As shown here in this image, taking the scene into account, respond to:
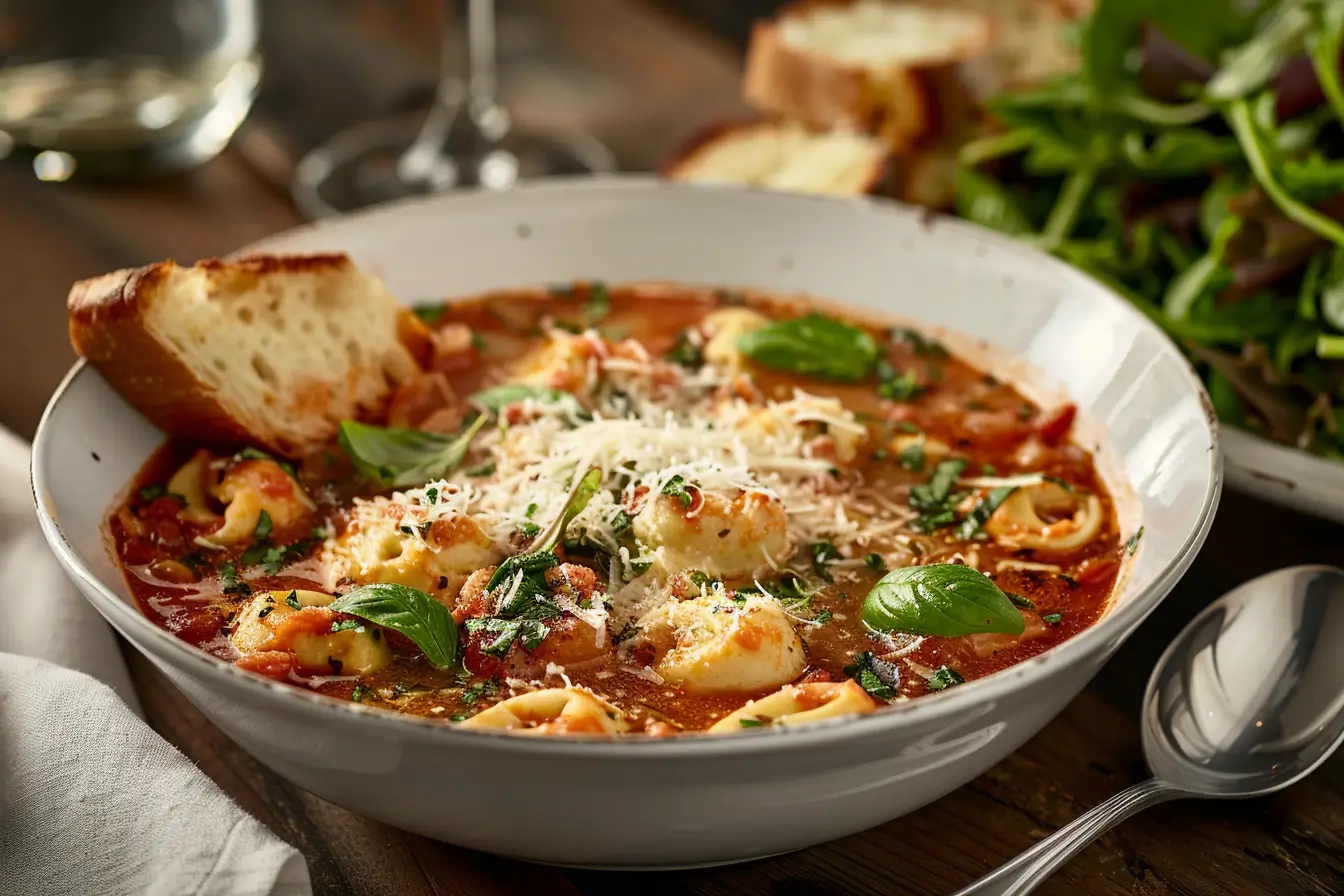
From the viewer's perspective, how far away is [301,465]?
3414 millimetres

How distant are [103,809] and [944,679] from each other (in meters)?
1.58

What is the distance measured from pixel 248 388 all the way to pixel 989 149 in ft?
9.50

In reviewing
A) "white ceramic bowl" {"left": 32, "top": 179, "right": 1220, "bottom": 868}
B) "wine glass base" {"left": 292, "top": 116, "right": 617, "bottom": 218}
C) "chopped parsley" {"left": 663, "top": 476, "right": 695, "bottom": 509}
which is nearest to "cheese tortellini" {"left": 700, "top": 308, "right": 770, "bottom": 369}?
"white ceramic bowl" {"left": 32, "top": 179, "right": 1220, "bottom": 868}

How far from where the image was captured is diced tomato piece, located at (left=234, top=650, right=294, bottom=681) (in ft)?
8.59

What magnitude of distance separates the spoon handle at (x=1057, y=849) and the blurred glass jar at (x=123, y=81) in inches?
171

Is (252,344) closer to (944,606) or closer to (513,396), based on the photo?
(513,396)

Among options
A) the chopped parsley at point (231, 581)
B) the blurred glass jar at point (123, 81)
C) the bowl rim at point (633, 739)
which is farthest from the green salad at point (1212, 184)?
the blurred glass jar at point (123, 81)

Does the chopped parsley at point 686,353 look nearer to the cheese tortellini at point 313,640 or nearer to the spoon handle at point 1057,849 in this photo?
the cheese tortellini at point 313,640

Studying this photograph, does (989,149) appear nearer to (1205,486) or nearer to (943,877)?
(1205,486)

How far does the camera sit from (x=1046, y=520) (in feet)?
10.9

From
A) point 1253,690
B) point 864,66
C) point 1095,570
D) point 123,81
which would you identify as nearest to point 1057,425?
point 1095,570

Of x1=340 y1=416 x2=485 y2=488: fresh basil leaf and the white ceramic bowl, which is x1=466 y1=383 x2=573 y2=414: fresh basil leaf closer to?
x1=340 y1=416 x2=485 y2=488: fresh basil leaf

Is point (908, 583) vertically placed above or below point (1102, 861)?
above

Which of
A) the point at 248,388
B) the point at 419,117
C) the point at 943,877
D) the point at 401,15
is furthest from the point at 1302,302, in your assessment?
the point at 401,15
